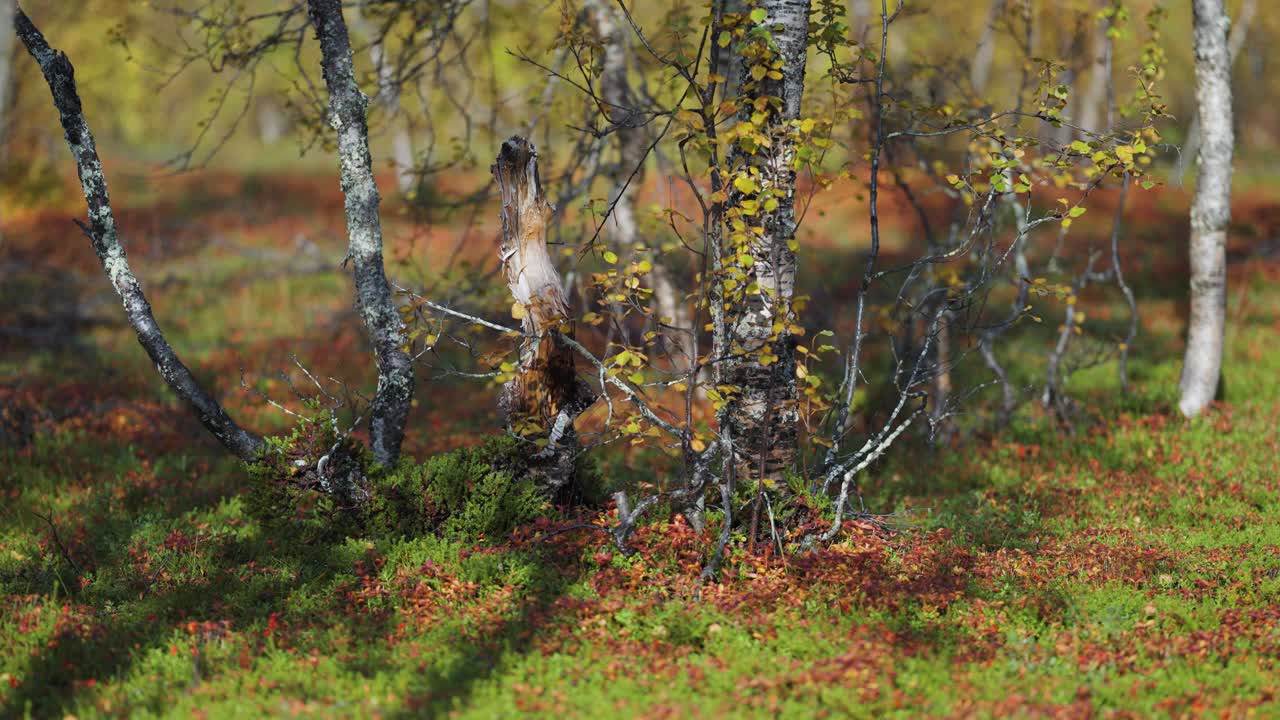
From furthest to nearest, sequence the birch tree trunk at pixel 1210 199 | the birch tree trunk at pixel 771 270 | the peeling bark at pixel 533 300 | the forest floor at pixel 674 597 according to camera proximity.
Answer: the birch tree trunk at pixel 1210 199
the peeling bark at pixel 533 300
the birch tree trunk at pixel 771 270
the forest floor at pixel 674 597

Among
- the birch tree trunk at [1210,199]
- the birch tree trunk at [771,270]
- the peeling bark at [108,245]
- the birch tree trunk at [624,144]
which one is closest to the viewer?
the birch tree trunk at [771,270]

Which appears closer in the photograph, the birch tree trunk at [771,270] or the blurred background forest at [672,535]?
the blurred background forest at [672,535]

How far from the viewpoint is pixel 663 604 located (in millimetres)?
5996

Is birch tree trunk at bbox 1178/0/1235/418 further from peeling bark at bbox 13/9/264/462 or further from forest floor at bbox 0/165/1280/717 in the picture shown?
peeling bark at bbox 13/9/264/462

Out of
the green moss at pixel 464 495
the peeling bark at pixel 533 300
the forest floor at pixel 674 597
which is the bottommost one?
the forest floor at pixel 674 597

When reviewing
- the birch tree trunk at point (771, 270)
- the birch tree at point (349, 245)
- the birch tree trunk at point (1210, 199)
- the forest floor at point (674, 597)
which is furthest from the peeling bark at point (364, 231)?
the birch tree trunk at point (1210, 199)

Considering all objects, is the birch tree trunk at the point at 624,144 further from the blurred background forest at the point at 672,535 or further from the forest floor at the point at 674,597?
the forest floor at the point at 674,597

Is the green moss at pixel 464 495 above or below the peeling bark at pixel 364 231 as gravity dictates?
below

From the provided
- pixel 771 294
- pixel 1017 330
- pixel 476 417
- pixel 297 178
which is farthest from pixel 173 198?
pixel 771 294

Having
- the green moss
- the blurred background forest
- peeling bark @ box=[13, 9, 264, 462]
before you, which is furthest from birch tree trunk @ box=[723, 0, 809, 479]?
peeling bark @ box=[13, 9, 264, 462]

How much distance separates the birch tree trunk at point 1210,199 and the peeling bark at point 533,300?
714cm

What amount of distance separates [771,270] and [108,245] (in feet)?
15.6

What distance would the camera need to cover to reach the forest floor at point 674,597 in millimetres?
5098

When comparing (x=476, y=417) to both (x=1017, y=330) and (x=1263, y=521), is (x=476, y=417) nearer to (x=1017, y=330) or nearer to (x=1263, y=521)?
(x=1263, y=521)
